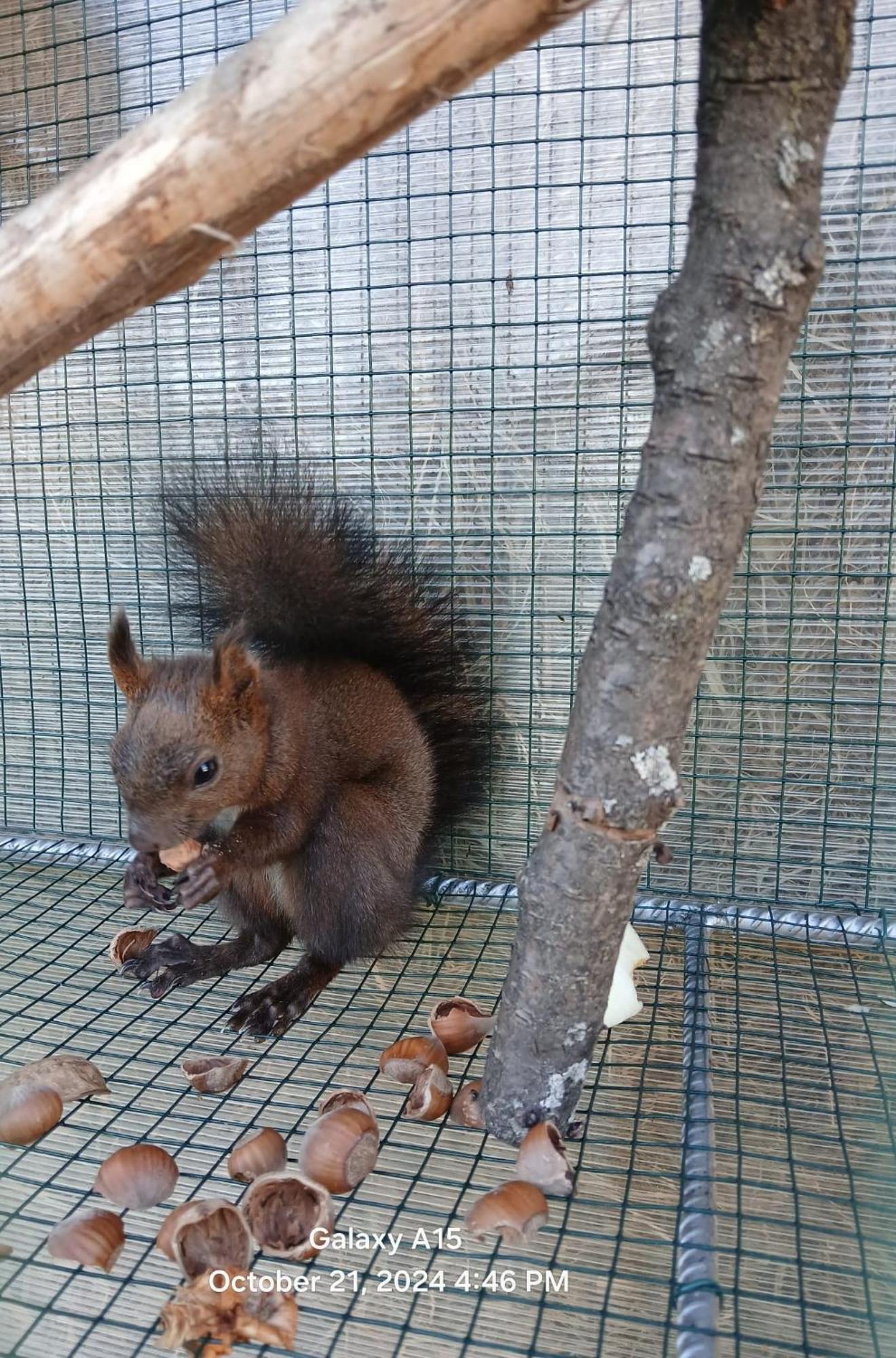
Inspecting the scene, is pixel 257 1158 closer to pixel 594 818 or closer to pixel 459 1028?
pixel 459 1028

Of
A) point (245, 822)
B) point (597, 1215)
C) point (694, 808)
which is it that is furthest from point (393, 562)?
point (597, 1215)

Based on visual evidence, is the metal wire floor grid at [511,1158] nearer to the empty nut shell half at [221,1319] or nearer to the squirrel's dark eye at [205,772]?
the empty nut shell half at [221,1319]

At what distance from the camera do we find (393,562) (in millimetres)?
2016

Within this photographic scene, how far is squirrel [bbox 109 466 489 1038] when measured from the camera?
1483 mm

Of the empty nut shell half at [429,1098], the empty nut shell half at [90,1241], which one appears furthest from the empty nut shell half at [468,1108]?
the empty nut shell half at [90,1241]

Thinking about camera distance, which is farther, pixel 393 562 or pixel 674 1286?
pixel 393 562

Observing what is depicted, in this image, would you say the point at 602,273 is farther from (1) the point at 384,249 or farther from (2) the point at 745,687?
(2) the point at 745,687

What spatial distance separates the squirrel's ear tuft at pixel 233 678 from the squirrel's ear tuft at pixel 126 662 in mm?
121

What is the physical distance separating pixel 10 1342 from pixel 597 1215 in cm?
74

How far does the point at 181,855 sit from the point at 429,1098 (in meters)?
0.62

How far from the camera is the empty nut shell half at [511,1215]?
111 centimetres

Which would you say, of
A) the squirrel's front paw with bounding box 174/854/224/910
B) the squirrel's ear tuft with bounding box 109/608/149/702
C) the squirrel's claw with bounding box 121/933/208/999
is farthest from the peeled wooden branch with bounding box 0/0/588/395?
the squirrel's claw with bounding box 121/933/208/999

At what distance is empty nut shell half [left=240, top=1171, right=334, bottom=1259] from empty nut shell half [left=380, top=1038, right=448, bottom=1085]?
0.31m
